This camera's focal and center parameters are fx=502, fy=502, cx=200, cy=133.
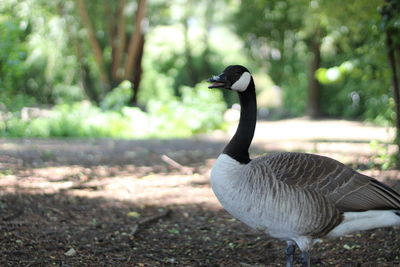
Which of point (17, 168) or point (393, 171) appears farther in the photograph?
point (17, 168)

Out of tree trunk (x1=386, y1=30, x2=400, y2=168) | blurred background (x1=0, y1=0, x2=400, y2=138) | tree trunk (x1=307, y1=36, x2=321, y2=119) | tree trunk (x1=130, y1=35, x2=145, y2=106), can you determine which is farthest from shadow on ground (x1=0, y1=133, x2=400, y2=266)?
tree trunk (x1=307, y1=36, x2=321, y2=119)

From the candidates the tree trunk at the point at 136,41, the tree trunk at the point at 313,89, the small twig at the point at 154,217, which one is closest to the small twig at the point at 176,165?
the small twig at the point at 154,217

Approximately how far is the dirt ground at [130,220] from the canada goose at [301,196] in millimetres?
880

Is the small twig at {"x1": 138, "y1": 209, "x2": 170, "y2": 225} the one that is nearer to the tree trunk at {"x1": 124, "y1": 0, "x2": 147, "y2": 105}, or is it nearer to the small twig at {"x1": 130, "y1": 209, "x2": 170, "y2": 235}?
the small twig at {"x1": 130, "y1": 209, "x2": 170, "y2": 235}

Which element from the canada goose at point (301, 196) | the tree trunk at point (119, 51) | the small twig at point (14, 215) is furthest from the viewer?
the tree trunk at point (119, 51)

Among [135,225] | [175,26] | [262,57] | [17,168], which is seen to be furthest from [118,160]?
[175,26]

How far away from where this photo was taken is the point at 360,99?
21.0m

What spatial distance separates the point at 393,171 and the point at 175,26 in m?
34.4

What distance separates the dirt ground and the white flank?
2.59 ft

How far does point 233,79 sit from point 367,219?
136 cm

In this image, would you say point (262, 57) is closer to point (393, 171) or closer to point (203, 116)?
point (203, 116)

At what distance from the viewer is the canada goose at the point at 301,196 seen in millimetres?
3342

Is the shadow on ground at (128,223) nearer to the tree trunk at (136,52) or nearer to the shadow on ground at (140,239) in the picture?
the shadow on ground at (140,239)

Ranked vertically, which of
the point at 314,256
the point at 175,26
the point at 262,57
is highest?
the point at 175,26
